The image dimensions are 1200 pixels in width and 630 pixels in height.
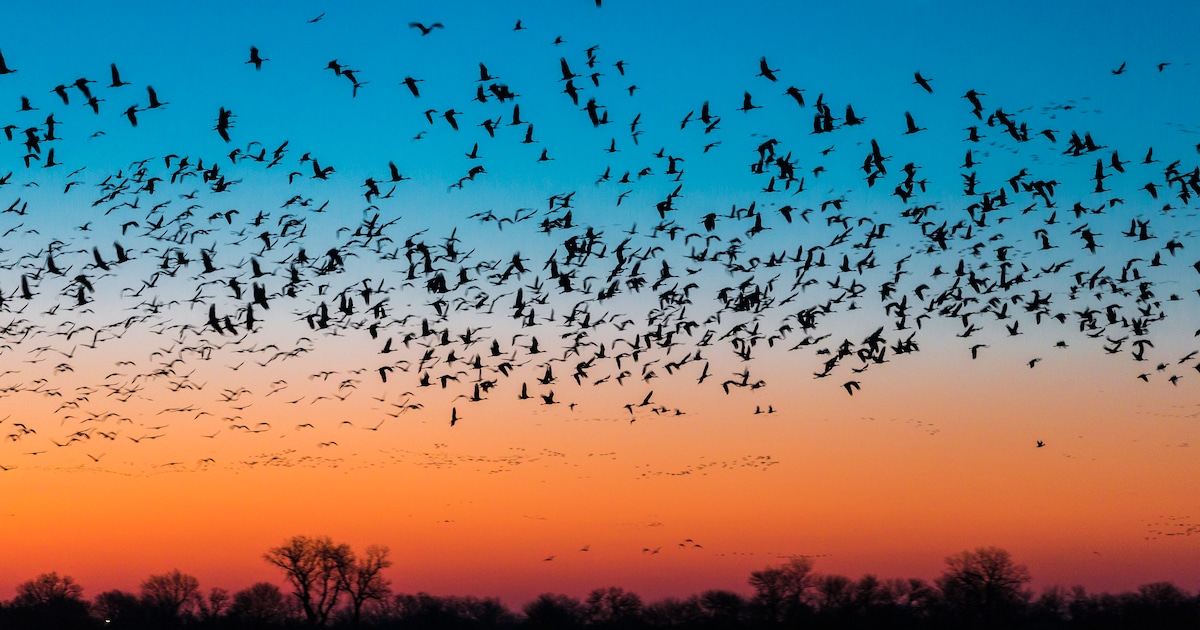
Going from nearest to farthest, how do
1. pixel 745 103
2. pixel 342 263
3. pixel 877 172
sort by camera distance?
pixel 745 103 < pixel 877 172 < pixel 342 263

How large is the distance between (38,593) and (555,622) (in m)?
52.4

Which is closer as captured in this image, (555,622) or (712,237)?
(712,237)

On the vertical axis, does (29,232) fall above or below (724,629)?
above

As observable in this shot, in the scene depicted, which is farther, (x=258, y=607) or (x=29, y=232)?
(x=258, y=607)

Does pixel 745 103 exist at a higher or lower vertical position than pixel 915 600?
higher

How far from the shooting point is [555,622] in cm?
11862

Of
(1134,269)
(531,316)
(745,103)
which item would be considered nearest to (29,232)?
(531,316)

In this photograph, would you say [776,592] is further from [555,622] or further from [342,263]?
[342,263]

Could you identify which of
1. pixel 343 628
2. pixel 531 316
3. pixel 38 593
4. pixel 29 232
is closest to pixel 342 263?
pixel 531 316

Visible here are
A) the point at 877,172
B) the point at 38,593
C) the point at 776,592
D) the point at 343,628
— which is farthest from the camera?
the point at 38,593

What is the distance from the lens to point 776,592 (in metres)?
107

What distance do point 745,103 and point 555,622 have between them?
297 feet

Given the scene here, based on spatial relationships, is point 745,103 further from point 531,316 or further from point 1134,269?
point 1134,269

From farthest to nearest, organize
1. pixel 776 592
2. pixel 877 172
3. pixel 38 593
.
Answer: pixel 38 593, pixel 776 592, pixel 877 172
